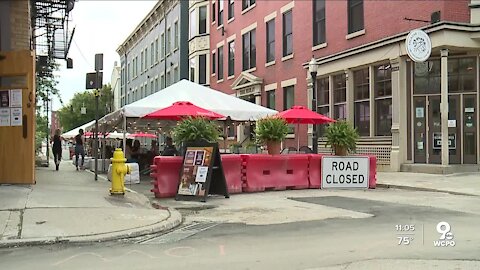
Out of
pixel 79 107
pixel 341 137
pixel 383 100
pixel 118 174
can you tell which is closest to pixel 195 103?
pixel 341 137

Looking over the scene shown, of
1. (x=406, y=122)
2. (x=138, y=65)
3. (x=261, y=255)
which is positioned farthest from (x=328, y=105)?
(x=138, y=65)

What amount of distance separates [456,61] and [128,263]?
16.0 metres

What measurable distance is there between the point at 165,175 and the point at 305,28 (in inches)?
601

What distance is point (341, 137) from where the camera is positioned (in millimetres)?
15227

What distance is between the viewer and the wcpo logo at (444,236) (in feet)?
23.8

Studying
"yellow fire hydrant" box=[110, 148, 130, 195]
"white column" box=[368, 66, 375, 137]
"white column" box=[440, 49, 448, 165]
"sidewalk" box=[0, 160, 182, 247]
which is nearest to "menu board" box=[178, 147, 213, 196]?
"sidewalk" box=[0, 160, 182, 247]

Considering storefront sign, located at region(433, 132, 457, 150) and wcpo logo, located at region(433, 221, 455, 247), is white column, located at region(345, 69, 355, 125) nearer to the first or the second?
storefront sign, located at region(433, 132, 457, 150)

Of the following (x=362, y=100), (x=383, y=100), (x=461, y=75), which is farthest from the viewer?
(x=362, y=100)

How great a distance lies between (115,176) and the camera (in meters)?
12.2

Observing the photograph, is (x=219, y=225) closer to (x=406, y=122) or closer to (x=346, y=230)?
Result: (x=346, y=230)

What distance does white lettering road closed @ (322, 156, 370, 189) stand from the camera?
50.3 feet

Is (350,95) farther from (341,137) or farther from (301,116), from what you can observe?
(341,137)

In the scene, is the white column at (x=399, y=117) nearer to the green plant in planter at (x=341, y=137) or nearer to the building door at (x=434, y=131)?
the building door at (x=434, y=131)

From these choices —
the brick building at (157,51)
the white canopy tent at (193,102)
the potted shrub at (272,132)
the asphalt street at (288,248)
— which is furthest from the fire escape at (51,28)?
the brick building at (157,51)
